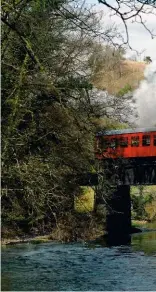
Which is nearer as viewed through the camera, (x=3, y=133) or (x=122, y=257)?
(x=3, y=133)

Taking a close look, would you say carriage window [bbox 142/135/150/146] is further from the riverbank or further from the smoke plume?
the smoke plume

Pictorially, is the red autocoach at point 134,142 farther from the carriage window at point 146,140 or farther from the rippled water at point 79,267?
the rippled water at point 79,267

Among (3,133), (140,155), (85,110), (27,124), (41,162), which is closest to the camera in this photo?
(3,133)

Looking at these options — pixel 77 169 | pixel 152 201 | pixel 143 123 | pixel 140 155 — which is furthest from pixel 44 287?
pixel 143 123

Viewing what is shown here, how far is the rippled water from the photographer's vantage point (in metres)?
14.3

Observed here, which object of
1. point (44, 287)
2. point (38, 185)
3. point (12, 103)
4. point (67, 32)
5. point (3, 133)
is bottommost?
point (44, 287)

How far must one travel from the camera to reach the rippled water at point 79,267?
1427 centimetres

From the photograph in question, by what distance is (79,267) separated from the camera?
58.5 ft

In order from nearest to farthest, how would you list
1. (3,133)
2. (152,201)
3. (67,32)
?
(3,133), (67,32), (152,201)

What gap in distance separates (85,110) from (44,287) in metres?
5.04

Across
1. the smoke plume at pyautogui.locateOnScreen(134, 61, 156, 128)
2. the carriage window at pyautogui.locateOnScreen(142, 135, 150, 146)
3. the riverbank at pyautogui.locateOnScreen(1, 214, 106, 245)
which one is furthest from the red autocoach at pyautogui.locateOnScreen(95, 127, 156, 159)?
the smoke plume at pyautogui.locateOnScreen(134, 61, 156, 128)

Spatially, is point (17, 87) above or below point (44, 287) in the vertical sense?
above

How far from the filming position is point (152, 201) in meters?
42.6

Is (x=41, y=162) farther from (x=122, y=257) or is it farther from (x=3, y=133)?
(x=122, y=257)
